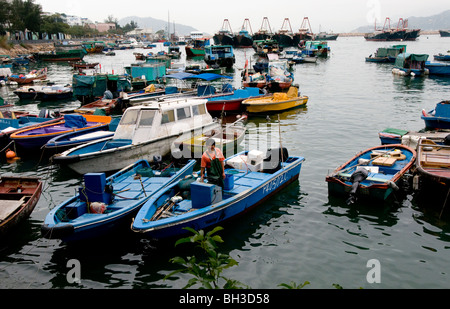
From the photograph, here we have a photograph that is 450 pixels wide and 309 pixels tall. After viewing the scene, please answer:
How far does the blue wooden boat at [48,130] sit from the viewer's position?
58.1 feet

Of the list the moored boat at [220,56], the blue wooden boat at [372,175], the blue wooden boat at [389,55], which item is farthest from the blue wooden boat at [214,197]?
the blue wooden boat at [389,55]

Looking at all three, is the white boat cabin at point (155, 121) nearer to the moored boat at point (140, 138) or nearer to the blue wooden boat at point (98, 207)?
the moored boat at point (140, 138)

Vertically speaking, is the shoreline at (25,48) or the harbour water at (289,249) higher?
the shoreline at (25,48)

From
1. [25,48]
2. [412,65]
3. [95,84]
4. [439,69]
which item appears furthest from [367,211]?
[25,48]

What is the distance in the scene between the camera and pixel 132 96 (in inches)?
1142

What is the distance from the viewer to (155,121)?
16.2 m

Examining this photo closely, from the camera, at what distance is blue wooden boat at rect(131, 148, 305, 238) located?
9398mm

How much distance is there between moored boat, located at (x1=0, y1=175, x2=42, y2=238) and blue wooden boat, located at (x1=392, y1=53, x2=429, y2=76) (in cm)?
4688

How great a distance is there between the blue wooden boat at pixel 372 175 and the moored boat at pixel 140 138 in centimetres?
753

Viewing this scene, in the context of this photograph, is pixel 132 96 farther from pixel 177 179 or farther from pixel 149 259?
pixel 149 259

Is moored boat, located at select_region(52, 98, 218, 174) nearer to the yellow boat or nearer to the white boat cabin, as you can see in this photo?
the white boat cabin

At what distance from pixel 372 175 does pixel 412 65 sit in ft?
139
